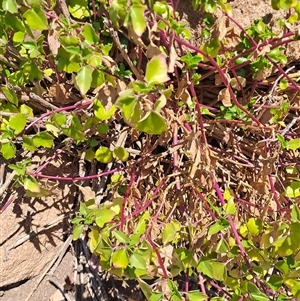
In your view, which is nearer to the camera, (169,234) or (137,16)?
(137,16)

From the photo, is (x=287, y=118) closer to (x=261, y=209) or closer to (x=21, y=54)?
(x=261, y=209)

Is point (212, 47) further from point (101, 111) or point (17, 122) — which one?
point (17, 122)

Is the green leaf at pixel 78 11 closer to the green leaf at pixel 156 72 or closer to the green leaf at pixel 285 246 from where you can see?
the green leaf at pixel 156 72

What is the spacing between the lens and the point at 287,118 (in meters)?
1.31

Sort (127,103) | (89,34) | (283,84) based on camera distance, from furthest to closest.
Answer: (283,84) < (89,34) < (127,103)

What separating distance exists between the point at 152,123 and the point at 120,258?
0.99ft

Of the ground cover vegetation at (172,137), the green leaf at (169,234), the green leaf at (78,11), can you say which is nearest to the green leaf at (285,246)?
the ground cover vegetation at (172,137)

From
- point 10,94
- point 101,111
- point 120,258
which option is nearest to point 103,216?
point 120,258

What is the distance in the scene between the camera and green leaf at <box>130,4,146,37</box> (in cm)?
77

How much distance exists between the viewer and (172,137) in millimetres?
1215

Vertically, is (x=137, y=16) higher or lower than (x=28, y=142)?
higher

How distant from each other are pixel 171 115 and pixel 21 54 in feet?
1.24

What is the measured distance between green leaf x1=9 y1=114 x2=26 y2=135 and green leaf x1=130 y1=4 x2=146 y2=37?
0.38 m

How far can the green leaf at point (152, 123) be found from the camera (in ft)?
2.49
